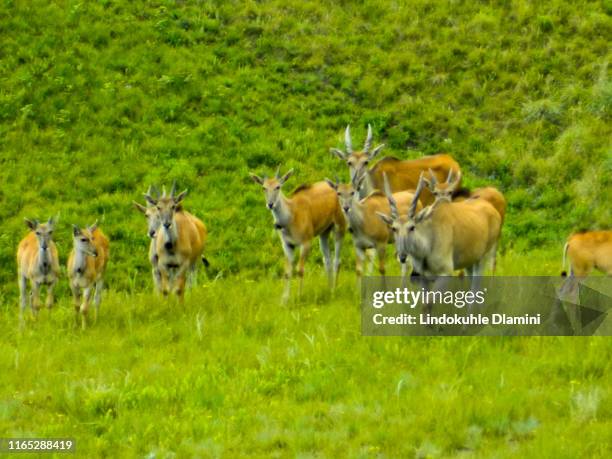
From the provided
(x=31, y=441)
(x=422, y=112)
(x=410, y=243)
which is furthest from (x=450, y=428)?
(x=422, y=112)

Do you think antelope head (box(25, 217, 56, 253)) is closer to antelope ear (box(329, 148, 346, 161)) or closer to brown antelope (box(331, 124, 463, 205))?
antelope ear (box(329, 148, 346, 161))

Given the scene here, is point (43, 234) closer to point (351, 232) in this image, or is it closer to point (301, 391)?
point (351, 232)

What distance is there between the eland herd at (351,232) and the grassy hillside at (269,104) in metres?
4.27

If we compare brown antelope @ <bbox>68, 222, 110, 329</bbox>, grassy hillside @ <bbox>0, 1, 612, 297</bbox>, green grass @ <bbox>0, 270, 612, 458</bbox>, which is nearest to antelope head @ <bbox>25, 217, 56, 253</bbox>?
brown antelope @ <bbox>68, 222, 110, 329</bbox>

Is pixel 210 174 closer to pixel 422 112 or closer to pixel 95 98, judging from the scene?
pixel 95 98

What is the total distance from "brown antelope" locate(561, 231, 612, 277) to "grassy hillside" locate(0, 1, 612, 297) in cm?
825

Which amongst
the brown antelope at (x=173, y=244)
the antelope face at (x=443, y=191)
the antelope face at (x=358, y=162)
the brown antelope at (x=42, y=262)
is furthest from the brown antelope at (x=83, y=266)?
the antelope face at (x=443, y=191)

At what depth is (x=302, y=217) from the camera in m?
18.1

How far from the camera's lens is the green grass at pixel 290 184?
11.2m

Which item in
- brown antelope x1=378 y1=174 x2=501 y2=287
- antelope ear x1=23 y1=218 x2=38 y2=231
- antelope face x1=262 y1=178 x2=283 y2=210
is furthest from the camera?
antelope face x1=262 y1=178 x2=283 y2=210

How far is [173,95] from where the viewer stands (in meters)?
30.2

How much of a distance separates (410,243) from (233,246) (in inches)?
407

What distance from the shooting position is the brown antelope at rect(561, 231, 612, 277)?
1437 centimetres

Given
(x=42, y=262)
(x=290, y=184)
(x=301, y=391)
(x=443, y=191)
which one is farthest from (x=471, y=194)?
(x=290, y=184)
